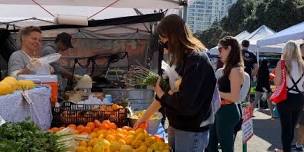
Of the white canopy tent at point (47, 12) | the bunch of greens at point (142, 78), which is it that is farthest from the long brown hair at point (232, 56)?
the white canopy tent at point (47, 12)

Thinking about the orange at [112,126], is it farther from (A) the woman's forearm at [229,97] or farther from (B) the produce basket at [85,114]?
(A) the woman's forearm at [229,97]

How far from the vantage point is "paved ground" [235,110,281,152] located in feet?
27.7

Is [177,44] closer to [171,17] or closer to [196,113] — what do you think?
[171,17]

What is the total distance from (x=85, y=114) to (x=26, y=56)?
0.91 metres

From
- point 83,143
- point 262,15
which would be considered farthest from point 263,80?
point 262,15

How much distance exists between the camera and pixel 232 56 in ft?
17.5

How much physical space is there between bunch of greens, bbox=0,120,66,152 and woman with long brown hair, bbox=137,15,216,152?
33.9 inches

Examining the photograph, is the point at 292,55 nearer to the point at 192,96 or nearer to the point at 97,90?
the point at 97,90

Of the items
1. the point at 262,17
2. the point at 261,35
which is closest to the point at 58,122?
the point at 261,35

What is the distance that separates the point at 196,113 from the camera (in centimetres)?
325

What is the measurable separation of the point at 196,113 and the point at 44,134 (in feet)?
3.55

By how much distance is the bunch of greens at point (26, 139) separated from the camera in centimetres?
247

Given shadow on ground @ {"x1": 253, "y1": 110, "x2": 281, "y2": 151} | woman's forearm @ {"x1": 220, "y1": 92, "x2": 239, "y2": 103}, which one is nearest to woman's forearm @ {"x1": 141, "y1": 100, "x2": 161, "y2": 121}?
woman's forearm @ {"x1": 220, "y1": 92, "x2": 239, "y2": 103}

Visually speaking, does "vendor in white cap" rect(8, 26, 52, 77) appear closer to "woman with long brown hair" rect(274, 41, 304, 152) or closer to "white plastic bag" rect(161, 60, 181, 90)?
"white plastic bag" rect(161, 60, 181, 90)
